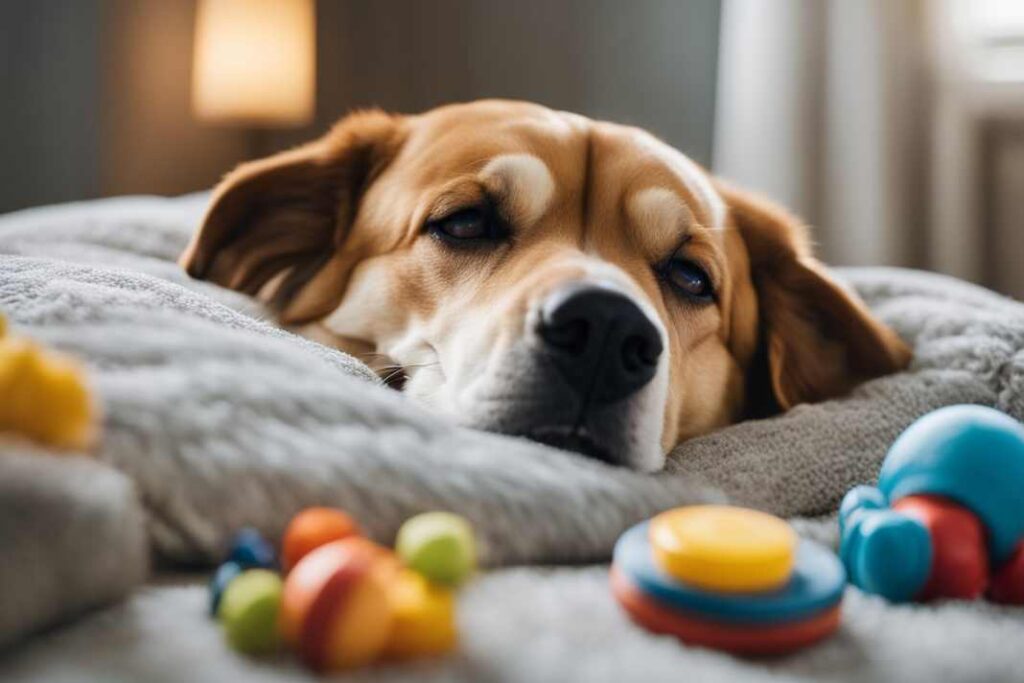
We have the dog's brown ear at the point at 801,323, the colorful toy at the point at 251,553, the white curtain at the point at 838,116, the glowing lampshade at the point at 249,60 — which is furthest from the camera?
the glowing lampshade at the point at 249,60

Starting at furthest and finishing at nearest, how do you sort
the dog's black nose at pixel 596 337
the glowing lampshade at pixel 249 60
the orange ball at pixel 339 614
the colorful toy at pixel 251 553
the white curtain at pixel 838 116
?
the glowing lampshade at pixel 249 60 → the white curtain at pixel 838 116 → the dog's black nose at pixel 596 337 → the colorful toy at pixel 251 553 → the orange ball at pixel 339 614

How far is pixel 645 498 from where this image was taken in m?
1.03

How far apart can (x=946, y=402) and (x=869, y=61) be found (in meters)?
1.74

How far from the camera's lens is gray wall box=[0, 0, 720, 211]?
3705 millimetres

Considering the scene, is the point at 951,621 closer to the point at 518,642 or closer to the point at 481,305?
the point at 518,642

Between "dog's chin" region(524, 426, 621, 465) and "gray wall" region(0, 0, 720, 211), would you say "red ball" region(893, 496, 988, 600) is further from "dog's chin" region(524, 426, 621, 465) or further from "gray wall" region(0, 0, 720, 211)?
"gray wall" region(0, 0, 720, 211)

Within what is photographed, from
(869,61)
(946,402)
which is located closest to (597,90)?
(869,61)

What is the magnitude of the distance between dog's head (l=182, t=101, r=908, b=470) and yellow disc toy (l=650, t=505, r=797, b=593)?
0.40 metres

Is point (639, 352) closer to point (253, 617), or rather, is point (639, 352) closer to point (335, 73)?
point (253, 617)

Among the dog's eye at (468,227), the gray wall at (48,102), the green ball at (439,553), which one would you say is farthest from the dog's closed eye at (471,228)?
the gray wall at (48,102)

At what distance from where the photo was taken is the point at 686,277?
65.6 inches

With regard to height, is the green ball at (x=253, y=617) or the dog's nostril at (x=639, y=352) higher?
the dog's nostril at (x=639, y=352)

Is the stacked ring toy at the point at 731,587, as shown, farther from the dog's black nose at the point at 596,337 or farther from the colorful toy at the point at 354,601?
the dog's black nose at the point at 596,337

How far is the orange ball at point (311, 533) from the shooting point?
2.61 feet
